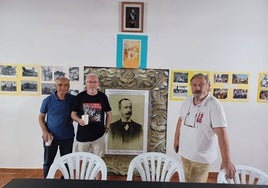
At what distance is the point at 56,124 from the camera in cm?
295

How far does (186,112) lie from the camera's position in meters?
2.38

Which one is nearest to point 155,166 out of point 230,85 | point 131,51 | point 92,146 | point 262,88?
point 92,146

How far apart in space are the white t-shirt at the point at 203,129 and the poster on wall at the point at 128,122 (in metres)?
1.15

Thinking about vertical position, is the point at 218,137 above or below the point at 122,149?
above

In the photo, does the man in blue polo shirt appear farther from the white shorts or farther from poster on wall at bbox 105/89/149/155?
poster on wall at bbox 105/89/149/155

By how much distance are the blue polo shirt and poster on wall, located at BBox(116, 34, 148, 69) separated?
871mm

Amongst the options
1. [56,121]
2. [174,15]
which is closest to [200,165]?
[56,121]

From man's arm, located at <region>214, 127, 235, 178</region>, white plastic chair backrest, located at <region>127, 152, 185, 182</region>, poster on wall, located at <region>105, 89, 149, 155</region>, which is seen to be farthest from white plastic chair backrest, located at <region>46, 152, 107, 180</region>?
poster on wall, located at <region>105, 89, 149, 155</region>

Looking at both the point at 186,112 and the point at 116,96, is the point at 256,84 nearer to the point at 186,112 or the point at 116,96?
the point at 186,112

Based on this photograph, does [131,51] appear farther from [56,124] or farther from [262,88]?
[262,88]

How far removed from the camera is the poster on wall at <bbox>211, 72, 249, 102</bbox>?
11.3 ft

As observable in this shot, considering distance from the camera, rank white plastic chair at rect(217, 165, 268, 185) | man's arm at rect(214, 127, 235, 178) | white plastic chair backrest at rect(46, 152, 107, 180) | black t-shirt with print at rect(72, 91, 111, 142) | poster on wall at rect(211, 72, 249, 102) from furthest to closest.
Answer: poster on wall at rect(211, 72, 249, 102)
black t-shirt with print at rect(72, 91, 111, 142)
man's arm at rect(214, 127, 235, 178)
white plastic chair backrest at rect(46, 152, 107, 180)
white plastic chair at rect(217, 165, 268, 185)

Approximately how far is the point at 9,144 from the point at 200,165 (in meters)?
2.59

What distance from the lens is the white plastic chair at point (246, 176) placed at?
1772 millimetres
